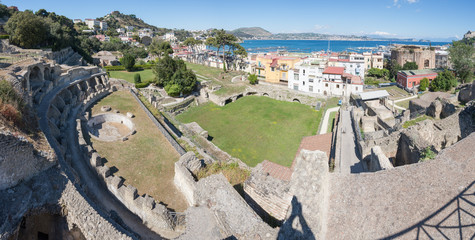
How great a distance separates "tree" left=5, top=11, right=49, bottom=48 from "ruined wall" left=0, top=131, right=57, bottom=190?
107 ft

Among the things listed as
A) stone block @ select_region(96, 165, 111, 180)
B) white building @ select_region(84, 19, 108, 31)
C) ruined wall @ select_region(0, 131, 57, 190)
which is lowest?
stone block @ select_region(96, 165, 111, 180)

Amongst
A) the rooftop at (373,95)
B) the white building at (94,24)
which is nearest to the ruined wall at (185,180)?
the rooftop at (373,95)

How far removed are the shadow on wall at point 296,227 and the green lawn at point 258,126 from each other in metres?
13.6

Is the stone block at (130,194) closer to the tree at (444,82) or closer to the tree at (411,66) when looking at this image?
the tree at (444,82)

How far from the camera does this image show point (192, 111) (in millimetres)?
32219

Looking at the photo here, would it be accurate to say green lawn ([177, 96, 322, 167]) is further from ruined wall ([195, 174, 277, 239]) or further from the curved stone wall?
ruined wall ([195, 174, 277, 239])

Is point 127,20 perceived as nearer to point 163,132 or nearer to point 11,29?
point 11,29

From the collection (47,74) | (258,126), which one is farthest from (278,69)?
(47,74)

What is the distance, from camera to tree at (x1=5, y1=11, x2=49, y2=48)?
3117cm

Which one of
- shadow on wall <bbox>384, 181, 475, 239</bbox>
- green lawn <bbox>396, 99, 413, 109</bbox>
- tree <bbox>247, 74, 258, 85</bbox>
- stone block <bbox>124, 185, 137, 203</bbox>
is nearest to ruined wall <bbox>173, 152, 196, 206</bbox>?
stone block <bbox>124, 185, 137, 203</bbox>

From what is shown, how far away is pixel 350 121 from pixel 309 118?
6.59 metres

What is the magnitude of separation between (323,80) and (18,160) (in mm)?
37590

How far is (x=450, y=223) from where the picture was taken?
5285 millimetres

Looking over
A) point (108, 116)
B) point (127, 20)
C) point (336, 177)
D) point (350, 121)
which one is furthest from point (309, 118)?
point (127, 20)
